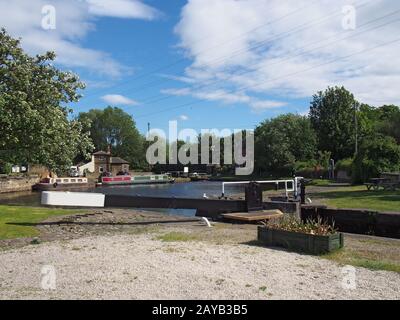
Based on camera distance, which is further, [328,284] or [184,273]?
[184,273]

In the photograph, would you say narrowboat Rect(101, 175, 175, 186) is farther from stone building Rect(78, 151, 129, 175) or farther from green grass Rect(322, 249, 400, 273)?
green grass Rect(322, 249, 400, 273)

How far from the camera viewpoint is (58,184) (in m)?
75.5

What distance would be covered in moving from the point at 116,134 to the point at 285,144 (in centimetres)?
5157

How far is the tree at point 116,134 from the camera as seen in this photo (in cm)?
11769

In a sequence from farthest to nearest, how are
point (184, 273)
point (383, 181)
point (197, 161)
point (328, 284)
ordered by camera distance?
point (197, 161)
point (383, 181)
point (184, 273)
point (328, 284)

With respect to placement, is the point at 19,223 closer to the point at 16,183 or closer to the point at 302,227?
the point at 302,227

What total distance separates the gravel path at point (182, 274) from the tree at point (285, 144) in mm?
71025

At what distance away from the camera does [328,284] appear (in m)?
7.73

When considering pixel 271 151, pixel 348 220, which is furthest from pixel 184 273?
pixel 271 151

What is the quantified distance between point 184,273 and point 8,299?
9.81ft

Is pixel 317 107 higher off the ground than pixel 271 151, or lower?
higher
